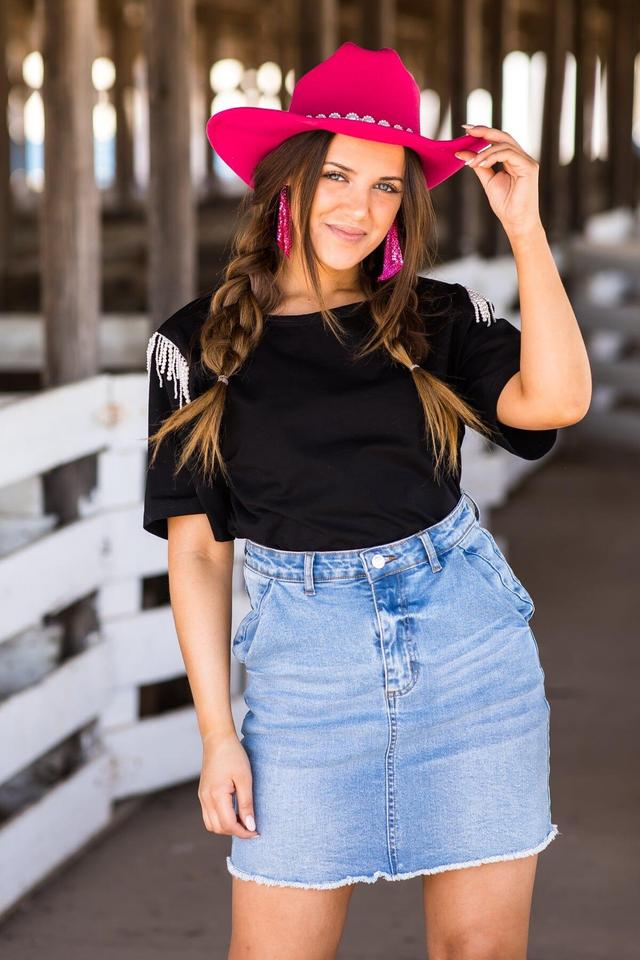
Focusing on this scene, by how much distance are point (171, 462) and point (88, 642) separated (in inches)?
73.2

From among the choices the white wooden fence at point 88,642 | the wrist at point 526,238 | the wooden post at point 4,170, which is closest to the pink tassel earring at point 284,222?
the wrist at point 526,238

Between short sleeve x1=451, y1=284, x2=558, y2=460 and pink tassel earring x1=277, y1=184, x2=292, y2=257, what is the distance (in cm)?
27

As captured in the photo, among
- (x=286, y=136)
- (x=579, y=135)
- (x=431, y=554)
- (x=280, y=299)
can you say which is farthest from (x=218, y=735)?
(x=579, y=135)

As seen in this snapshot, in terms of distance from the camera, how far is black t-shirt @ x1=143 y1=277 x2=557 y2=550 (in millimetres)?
1967

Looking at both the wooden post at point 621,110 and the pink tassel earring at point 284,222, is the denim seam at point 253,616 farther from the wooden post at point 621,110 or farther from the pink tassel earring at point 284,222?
the wooden post at point 621,110

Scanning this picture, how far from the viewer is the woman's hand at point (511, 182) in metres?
1.92

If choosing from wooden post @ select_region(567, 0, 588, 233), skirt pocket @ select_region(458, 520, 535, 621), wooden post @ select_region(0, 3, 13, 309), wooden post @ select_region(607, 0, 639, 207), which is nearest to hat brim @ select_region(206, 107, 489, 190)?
skirt pocket @ select_region(458, 520, 535, 621)

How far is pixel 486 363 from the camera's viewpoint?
6.79 feet

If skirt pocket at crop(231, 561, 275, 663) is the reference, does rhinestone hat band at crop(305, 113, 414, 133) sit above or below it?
above

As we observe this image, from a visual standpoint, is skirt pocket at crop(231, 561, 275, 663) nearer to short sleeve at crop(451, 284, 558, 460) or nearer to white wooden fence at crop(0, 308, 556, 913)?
short sleeve at crop(451, 284, 558, 460)

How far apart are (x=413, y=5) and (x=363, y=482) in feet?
44.5

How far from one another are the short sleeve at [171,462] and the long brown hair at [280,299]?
0.9 inches

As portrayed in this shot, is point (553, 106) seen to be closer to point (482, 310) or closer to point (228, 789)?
point (482, 310)

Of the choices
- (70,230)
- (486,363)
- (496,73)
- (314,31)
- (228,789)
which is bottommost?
(228,789)
